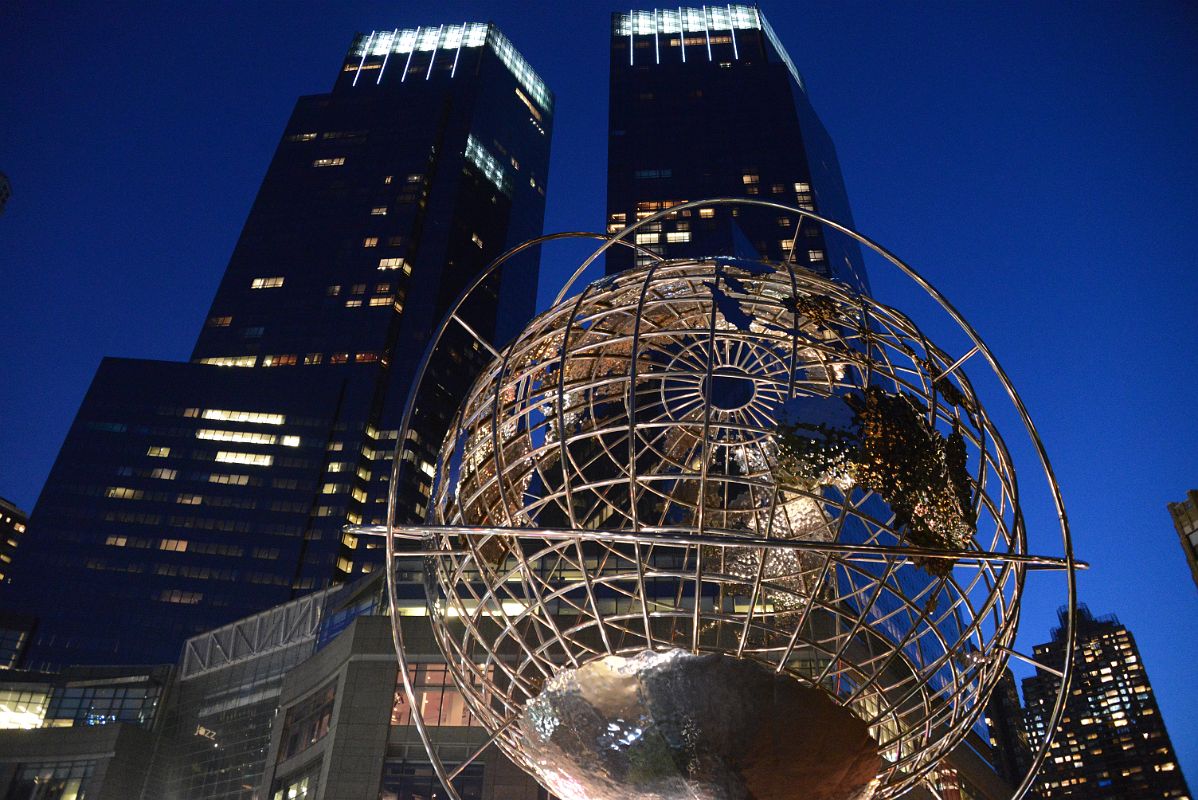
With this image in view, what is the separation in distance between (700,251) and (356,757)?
→ 49983mm

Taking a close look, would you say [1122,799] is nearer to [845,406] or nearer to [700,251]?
[700,251]

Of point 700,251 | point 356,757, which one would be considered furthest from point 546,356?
point 700,251

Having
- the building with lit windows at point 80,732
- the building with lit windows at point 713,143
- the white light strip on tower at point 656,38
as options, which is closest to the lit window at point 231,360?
the building with lit windows at point 713,143

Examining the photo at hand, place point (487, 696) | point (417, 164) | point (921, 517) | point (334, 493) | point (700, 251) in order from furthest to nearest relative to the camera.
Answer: point (417, 164) < point (334, 493) < point (700, 251) < point (487, 696) < point (921, 517)

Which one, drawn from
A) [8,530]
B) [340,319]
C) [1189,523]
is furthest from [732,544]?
[8,530]

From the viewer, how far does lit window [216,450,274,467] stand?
76.6 meters

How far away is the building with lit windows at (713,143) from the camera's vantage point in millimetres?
70250

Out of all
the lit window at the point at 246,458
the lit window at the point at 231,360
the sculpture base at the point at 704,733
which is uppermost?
the lit window at the point at 231,360

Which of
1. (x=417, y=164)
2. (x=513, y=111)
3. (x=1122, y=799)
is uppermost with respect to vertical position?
(x=513, y=111)

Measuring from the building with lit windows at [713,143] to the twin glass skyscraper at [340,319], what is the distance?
12.5 inches

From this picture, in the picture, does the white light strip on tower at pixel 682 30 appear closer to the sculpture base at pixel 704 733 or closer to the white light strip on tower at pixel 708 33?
the white light strip on tower at pixel 708 33

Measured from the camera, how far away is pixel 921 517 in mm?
4078

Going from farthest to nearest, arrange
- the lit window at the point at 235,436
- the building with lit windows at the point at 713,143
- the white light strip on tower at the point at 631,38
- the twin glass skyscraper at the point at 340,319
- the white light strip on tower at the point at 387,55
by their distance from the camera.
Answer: the white light strip on tower at the point at 387,55 → the white light strip on tower at the point at 631,38 → the lit window at the point at 235,436 → the building with lit windows at the point at 713,143 → the twin glass skyscraper at the point at 340,319

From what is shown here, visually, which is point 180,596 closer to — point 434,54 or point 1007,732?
point 1007,732
